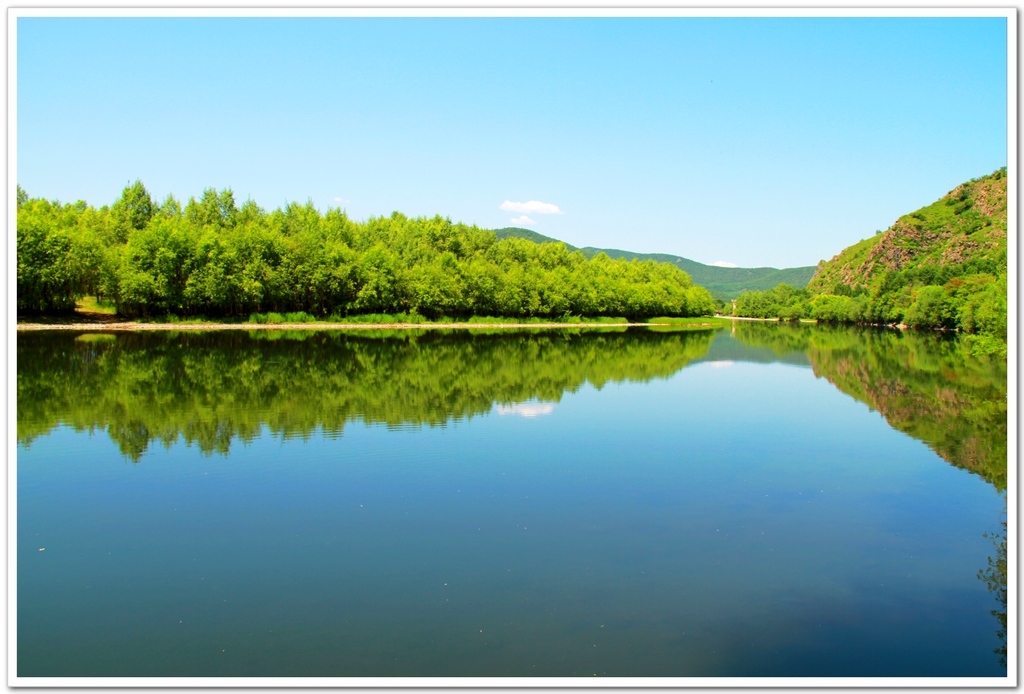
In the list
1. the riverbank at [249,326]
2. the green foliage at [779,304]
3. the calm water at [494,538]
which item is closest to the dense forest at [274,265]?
the riverbank at [249,326]

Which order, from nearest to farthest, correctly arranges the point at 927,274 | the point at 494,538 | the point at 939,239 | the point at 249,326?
the point at 494,538
the point at 249,326
the point at 927,274
the point at 939,239

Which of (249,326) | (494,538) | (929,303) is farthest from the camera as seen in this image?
(929,303)

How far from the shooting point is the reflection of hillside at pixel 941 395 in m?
17.2

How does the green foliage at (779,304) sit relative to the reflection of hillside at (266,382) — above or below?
above

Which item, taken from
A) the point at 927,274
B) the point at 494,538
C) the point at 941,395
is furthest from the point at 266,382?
the point at 927,274

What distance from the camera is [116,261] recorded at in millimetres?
59844

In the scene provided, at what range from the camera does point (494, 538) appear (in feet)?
32.4

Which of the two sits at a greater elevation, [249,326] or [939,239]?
[939,239]

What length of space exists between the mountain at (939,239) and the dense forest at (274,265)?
6088 centimetres

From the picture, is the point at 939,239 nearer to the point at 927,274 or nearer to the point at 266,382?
the point at 927,274

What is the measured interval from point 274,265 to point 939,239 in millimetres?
140782

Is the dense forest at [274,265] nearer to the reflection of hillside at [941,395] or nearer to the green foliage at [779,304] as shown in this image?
the reflection of hillside at [941,395]

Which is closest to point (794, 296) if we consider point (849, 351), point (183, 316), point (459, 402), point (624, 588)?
point (849, 351)

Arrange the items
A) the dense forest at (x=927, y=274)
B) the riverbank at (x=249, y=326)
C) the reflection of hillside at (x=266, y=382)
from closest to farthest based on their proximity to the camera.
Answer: the reflection of hillside at (x=266, y=382), the riverbank at (x=249, y=326), the dense forest at (x=927, y=274)
